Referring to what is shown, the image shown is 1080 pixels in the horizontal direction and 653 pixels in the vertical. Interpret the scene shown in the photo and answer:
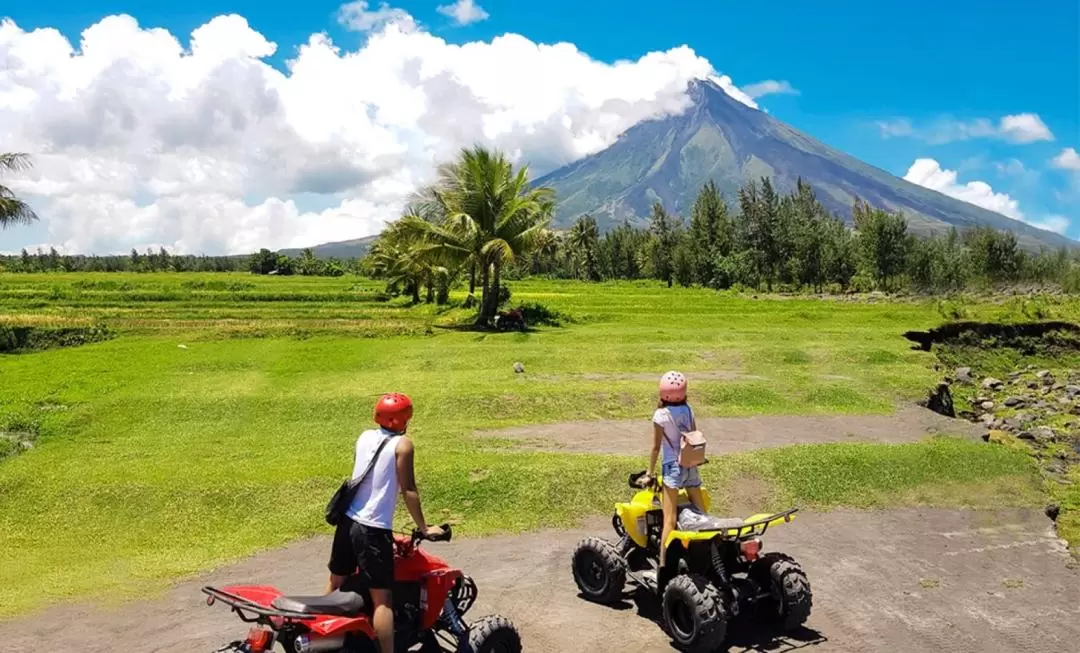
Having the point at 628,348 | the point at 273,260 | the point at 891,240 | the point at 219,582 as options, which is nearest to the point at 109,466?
the point at 219,582

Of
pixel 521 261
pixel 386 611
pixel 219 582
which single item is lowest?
Answer: pixel 219 582

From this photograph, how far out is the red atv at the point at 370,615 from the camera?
14.9 ft

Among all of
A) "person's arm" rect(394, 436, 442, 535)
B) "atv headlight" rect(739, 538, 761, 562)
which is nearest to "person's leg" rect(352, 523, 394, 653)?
"person's arm" rect(394, 436, 442, 535)

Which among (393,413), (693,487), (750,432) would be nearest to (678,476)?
(693,487)

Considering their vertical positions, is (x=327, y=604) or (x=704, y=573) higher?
(x=327, y=604)

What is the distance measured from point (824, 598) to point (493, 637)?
362cm

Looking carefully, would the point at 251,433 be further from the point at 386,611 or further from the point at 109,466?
the point at 386,611

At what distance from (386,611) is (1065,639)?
5814mm

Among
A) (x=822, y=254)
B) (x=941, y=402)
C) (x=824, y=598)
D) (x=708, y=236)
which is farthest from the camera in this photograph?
(x=708, y=236)

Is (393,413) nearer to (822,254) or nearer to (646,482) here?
(646,482)

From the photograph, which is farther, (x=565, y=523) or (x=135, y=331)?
(x=135, y=331)

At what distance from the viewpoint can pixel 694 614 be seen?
579 centimetres

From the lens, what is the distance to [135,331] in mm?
28484

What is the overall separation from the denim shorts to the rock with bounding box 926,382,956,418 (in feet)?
44.3
